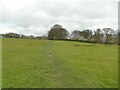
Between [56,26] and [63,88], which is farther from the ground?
[56,26]

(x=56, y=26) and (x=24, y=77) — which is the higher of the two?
(x=56, y=26)

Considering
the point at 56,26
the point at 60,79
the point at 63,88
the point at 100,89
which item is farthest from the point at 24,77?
the point at 56,26

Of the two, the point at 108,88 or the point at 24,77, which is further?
the point at 24,77

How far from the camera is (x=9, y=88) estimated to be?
7621 millimetres

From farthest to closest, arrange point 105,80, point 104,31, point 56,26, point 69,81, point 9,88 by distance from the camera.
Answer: point 56,26, point 104,31, point 105,80, point 69,81, point 9,88

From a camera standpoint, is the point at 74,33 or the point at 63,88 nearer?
the point at 63,88

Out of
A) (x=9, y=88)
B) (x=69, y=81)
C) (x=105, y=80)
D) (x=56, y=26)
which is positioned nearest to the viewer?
(x=9, y=88)

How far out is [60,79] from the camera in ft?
30.1

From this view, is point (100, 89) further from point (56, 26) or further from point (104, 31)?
point (56, 26)

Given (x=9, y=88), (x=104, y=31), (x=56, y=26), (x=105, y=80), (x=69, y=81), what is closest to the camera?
(x=9, y=88)

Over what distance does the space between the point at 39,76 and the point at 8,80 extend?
154 cm

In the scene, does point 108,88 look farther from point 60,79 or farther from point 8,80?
point 8,80

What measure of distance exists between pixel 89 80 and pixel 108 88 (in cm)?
133

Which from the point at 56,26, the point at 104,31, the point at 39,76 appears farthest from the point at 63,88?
the point at 56,26
